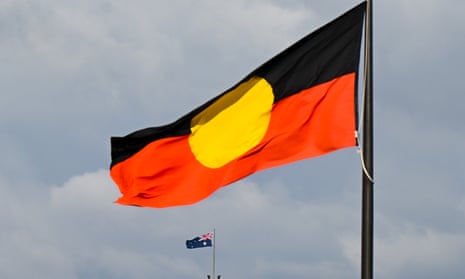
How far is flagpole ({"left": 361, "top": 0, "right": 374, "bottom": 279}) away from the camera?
38.2 ft

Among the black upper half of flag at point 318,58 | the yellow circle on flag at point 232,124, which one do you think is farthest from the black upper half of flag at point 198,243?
the black upper half of flag at point 318,58

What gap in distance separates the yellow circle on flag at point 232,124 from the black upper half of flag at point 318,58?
0.21 m

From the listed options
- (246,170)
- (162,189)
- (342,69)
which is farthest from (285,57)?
(162,189)

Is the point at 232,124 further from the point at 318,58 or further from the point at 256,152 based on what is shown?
the point at 318,58

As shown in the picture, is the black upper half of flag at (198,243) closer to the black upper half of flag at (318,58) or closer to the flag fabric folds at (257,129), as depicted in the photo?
the flag fabric folds at (257,129)

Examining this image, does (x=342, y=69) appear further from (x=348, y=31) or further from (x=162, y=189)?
(x=162, y=189)

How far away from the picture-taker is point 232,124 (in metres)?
14.2

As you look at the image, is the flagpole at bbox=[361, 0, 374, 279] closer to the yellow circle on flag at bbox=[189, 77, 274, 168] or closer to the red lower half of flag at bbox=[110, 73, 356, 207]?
the red lower half of flag at bbox=[110, 73, 356, 207]

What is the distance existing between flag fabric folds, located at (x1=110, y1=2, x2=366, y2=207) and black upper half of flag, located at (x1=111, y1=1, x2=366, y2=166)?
13 millimetres

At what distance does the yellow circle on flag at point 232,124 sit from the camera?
13.8 metres

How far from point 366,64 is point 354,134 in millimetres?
922

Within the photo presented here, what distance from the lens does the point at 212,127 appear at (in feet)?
47.0

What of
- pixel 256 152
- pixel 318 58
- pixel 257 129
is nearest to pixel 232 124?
pixel 257 129

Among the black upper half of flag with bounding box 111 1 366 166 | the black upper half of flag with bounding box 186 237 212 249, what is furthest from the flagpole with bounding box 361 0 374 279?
the black upper half of flag with bounding box 186 237 212 249
